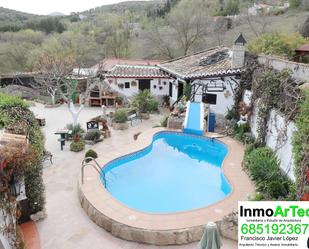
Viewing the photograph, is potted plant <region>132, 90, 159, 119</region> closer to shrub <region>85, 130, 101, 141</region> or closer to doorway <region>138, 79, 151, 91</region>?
doorway <region>138, 79, 151, 91</region>

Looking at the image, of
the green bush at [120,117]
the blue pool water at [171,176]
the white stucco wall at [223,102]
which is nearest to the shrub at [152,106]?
the green bush at [120,117]

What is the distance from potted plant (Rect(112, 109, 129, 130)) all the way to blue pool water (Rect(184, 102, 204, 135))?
4.17 meters

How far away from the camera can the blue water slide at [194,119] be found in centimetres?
1772

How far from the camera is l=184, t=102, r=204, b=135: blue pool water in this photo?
697 inches

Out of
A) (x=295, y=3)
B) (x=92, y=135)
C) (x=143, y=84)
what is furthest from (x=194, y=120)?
(x=295, y=3)

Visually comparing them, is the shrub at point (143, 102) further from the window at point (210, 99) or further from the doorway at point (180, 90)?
the window at point (210, 99)

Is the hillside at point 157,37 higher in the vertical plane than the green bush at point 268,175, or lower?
higher

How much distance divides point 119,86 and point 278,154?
17.1 m

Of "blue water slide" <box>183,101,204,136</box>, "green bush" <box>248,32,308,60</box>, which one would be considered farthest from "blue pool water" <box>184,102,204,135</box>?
"green bush" <box>248,32,308,60</box>

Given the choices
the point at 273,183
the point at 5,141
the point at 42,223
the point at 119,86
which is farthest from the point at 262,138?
the point at 119,86

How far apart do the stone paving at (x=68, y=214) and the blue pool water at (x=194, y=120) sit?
3823 millimetres

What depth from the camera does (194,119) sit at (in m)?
18.5

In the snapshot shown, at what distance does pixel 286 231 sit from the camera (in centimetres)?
570

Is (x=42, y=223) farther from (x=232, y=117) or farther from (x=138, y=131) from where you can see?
(x=232, y=117)
